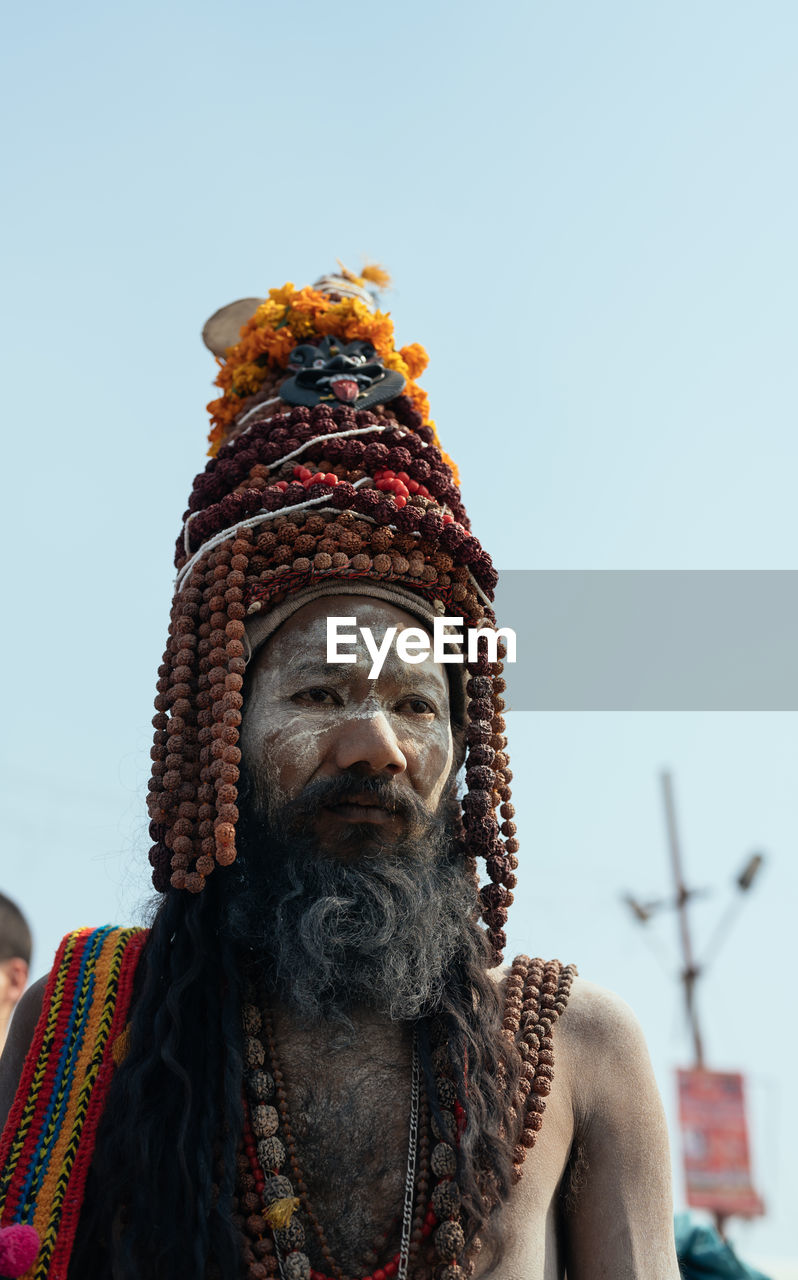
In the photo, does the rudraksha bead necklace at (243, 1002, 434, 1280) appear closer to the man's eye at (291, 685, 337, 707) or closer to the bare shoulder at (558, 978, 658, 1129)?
the bare shoulder at (558, 978, 658, 1129)

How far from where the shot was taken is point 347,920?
2.78m

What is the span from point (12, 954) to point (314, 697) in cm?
240

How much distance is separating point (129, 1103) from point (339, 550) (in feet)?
4.55

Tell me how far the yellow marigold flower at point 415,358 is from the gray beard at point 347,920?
151 cm

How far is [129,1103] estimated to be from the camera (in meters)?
2.60

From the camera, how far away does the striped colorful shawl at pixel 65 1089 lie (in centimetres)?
255

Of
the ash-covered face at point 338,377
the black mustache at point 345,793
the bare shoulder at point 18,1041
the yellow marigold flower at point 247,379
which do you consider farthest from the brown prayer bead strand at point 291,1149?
the yellow marigold flower at point 247,379

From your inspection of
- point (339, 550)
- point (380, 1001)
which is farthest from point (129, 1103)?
point (339, 550)

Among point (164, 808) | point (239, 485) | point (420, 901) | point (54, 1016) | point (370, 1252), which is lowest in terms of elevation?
point (370, 1252)

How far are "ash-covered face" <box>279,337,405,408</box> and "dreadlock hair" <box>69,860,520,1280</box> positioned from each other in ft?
4.70

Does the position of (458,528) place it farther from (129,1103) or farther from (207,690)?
(129,1103)

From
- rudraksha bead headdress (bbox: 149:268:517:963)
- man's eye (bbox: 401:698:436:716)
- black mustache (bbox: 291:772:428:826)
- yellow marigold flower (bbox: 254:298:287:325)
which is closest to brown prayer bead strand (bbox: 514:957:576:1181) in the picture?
rudraksha bead headdress (bbox: 149:268:517:963)

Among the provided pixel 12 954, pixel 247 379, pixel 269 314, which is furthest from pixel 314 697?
pixel 12 954

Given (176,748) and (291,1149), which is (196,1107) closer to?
(291,1149)
